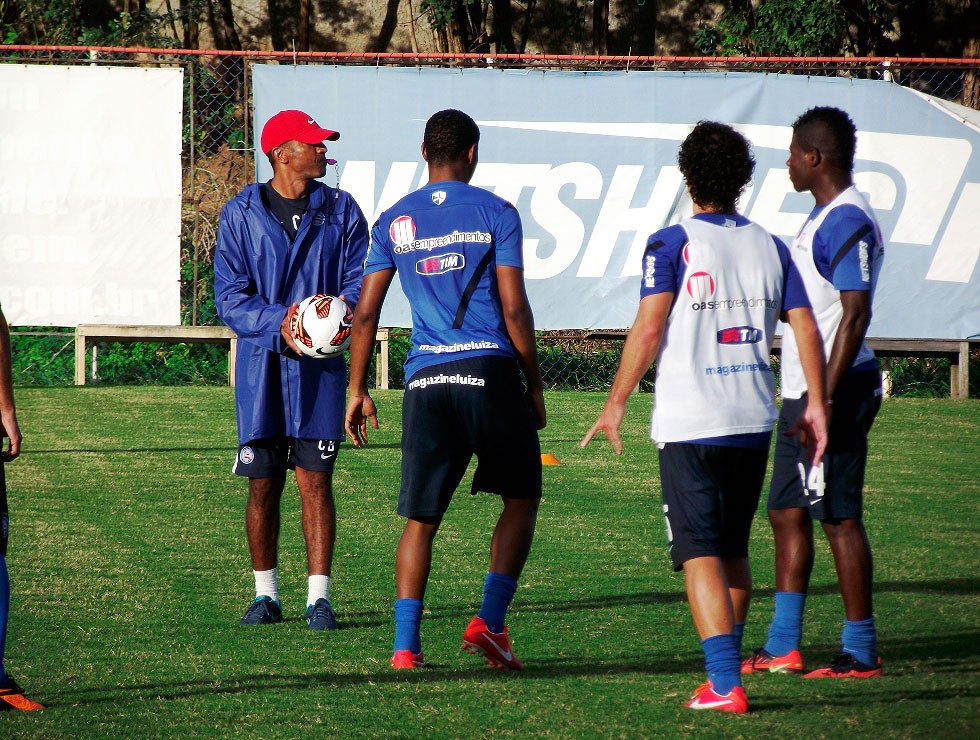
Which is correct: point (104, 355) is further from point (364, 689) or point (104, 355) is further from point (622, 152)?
point (364, 689)

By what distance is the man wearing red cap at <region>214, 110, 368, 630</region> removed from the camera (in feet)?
17.9

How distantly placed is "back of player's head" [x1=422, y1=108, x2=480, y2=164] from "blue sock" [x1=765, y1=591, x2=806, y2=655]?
6.68 ft

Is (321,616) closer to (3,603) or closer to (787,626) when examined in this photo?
(3,603)

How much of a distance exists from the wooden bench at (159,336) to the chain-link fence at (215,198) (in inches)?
7.0

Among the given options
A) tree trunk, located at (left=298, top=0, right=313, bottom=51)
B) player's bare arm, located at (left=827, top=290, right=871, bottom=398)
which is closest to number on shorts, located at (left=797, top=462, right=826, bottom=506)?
player's bare arm, located at (left=827, top=290, right=871, bottom=398)

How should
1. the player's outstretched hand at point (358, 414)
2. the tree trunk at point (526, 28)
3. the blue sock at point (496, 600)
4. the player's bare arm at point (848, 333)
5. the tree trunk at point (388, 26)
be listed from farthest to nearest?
the tree trunk at point (388, 26) → the tree trunk at point (526, 28) → the player's outstretched hand at point (358, 414) → the blue sock at point (496, 600) → the player's bare arm at point (848, 333)

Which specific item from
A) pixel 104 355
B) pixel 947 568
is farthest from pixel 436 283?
pixel 104 355

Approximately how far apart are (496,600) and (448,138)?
1.71 m

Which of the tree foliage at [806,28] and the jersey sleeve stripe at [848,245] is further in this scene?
the tree foliage at [806,28]

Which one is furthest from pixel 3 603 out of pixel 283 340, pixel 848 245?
pixel 848 245

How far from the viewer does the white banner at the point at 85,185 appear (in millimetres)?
12656

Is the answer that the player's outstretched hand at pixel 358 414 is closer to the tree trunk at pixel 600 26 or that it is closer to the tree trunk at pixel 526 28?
the tree trunk at pixel 600 26

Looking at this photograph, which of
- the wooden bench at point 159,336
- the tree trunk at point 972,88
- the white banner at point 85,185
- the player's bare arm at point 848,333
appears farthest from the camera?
the tree trunk at point 972,88

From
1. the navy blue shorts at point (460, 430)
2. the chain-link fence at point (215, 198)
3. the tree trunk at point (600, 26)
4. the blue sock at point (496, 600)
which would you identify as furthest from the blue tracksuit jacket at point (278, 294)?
the tree trunk at point (600, 26)
